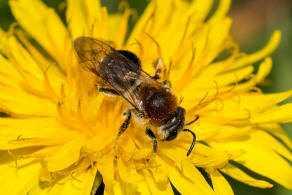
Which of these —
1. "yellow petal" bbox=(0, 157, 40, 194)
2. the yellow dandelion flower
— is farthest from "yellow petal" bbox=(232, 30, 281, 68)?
"yellow petal" bbox=(0, 157, 40, 194)

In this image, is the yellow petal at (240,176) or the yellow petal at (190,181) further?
the yellow petal at (240,176)

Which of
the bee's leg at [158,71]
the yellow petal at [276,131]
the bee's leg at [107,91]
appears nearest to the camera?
the bee's leg at [107,91]

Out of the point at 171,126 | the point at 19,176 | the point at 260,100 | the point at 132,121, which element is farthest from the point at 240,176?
the point at 19,176

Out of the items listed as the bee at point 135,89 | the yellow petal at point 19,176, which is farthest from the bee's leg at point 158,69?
the yellow petal at point 19,176

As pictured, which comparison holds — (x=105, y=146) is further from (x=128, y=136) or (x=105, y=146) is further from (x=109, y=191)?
(x=109, y=191)

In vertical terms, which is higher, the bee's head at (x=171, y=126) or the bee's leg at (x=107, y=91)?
the bee's head at (x=171, y=126)

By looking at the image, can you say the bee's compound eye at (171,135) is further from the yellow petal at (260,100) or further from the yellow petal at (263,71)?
the yellow petal at (263,71)

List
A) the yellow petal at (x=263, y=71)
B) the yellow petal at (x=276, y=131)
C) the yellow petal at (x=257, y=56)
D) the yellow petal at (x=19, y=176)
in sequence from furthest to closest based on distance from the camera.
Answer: the yellow petal at (x=257, y=56) < the yellow petal at (x=263, y=71) < the yellow petal at (x=276, y=131) < the yellow petal at (x=19, y=176)

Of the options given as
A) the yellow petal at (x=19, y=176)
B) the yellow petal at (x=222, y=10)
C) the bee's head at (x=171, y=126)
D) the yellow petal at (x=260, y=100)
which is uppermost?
the yellow petal at (x=222, y=10)

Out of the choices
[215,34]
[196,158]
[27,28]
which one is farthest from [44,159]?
[215,34]
